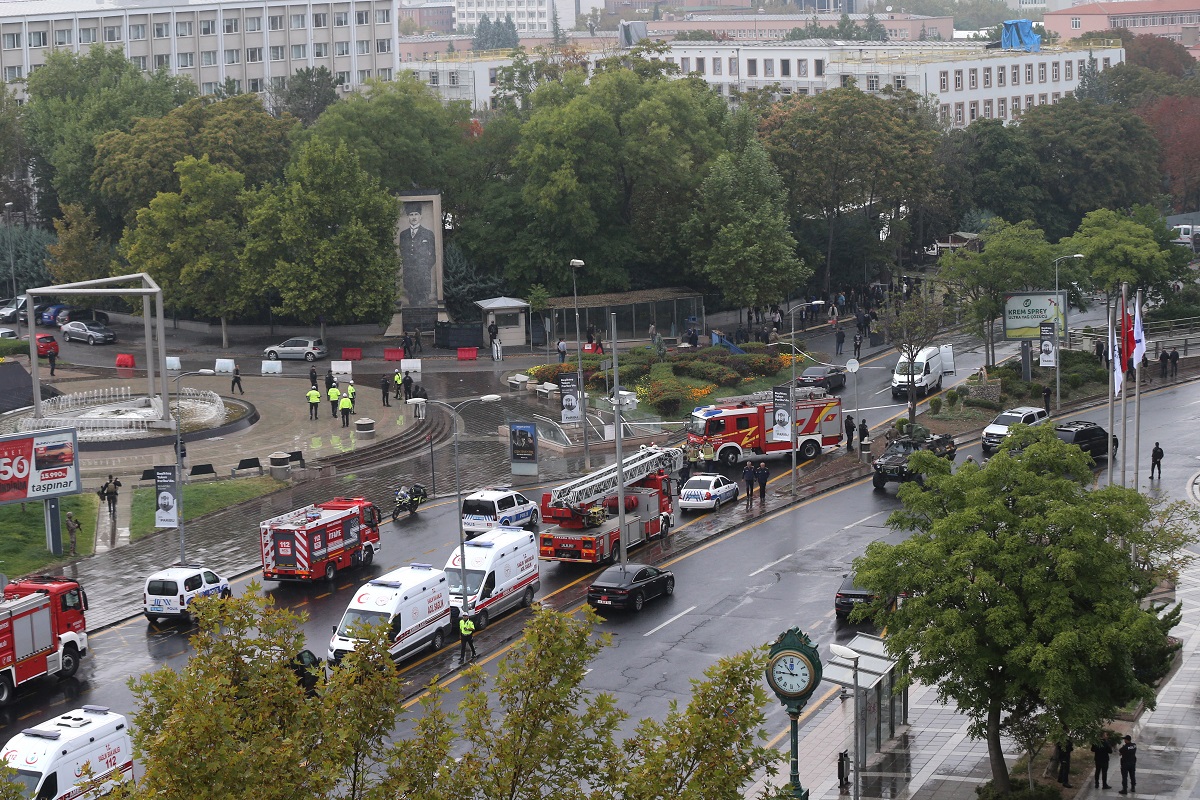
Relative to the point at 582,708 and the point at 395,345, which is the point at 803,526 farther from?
the point at 395,345

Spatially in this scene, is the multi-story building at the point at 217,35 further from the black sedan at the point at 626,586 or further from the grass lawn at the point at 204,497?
the black sedan at the point at 626,586

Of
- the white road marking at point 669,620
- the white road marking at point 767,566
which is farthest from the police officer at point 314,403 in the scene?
the white road marking at point 669,620

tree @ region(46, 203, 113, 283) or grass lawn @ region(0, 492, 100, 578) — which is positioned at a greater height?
tree @ region(46, 203, 113, 283)

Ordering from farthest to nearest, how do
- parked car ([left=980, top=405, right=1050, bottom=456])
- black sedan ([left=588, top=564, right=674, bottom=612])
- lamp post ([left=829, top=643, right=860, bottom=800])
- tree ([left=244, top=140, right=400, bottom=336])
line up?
tree ([left=244, top=140, right=400, bottom=336]) → parked car ([left=980, top=405, right=1050, bottom=456]) → black sedan ([left=588, top=564, right=674, bottom=612]) → lamp post ([left=829, top=643, right=860, bottom=800])

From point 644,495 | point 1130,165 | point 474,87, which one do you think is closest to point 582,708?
point 644,495

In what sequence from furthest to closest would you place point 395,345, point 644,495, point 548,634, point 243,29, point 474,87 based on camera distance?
point 474,87, point 243,29, point 395,345, point 644,495, point 548,634

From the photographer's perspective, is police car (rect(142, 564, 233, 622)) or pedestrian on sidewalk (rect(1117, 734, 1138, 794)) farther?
police car (rect(142, 564, 233, 622))

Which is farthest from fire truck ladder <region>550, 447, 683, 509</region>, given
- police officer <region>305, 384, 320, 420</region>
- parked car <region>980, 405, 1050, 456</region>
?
police officer <region>305, 384, 320, 420</region>

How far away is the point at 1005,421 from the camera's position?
62.0 metres

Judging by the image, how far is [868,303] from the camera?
306 ft

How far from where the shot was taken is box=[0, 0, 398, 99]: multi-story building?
14212 cm

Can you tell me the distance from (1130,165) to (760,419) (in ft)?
200

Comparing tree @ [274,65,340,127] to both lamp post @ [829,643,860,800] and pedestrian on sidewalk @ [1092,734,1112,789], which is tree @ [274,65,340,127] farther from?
pedestrian on sidewalk @ [1092,734,1112,789]

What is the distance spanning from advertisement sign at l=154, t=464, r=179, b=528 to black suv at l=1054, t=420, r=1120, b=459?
31.6 m
